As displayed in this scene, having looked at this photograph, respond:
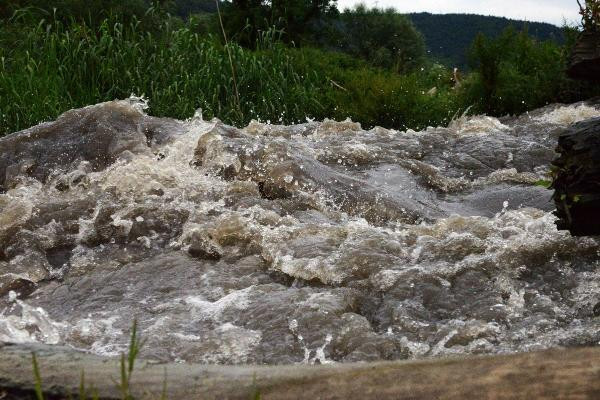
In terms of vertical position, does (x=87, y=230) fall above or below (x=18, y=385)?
below

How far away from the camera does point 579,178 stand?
3137 mm

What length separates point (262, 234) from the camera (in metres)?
4.41

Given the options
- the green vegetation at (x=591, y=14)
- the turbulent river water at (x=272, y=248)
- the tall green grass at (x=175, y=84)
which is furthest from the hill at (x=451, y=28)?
the green vegetation at (x=591, y=14)

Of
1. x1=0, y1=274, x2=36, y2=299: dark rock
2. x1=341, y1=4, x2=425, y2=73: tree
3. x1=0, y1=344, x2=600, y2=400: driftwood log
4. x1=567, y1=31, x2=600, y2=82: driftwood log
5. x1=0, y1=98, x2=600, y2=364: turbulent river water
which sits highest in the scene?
x1=341, y1=4, x2=425, y2=73: tree

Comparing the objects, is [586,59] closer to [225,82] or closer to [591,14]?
[591,14]

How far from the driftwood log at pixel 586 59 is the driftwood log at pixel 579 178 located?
2.02ft

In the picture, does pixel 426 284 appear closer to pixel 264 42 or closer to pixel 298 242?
pixel 298 242

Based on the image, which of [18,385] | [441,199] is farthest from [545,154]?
[18,385]

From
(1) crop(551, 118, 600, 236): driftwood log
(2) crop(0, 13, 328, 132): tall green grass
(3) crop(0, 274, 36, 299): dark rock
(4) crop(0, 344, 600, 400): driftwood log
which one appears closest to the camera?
(4) crop(0, 344, 600, 400): driftwood log

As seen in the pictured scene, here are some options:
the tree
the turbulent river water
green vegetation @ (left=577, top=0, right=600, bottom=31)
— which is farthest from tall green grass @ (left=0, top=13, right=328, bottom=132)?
the tree

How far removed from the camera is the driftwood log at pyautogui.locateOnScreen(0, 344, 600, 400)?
1.28 metres

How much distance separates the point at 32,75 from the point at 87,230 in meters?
3.75

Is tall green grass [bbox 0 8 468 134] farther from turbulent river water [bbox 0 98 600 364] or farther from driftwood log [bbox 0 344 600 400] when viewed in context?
driftwood log [bbox 0 344 600 400]

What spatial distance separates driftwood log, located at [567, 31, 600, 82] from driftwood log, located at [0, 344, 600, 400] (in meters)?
2.70
